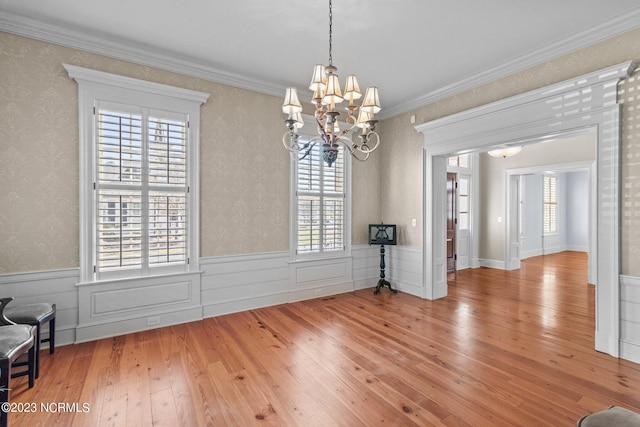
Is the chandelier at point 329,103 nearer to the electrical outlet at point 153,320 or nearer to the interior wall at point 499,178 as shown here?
the electrical outlet at point 153,320

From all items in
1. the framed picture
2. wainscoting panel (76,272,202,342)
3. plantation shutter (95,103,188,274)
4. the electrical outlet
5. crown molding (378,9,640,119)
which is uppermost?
crown molding (378,9,640,119)

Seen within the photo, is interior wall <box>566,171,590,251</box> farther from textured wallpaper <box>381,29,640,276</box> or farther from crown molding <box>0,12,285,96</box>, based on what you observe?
crown molding <box>0,12,285,96</box>

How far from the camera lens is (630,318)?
9.12 ft

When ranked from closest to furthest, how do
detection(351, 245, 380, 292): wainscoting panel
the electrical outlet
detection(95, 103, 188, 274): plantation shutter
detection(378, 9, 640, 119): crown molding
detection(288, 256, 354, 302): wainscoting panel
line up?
1. detection(378, 9, 640, 119): crown molding
2. detection(95, 103, 188, 274): plantation shutter
3. the electrical outlet
4. detection(288, 256, 354, 302): wainscoting panel
5. detection(351, 245, 380, 292): wainscoting panel

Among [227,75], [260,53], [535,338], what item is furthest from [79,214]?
[535,338]

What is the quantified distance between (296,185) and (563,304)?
431cm

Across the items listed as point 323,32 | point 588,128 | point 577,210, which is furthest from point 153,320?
point 577,210

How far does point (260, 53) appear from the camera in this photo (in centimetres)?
349

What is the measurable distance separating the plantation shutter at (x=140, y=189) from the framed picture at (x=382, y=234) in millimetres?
2977

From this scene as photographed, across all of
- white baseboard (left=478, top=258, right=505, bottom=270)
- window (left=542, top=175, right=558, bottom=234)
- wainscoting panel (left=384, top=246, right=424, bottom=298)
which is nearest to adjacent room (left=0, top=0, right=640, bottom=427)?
wainscoting panel (left=384, top=246, right=424, bottom=298)

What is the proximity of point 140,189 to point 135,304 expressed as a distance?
1.32 metres

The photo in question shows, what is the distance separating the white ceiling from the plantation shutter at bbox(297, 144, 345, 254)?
1.37 m

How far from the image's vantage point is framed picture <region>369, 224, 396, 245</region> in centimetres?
510

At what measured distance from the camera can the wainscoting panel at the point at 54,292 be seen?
2.90 meters
